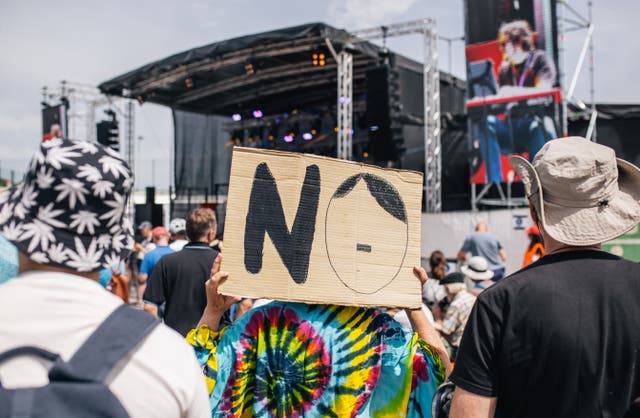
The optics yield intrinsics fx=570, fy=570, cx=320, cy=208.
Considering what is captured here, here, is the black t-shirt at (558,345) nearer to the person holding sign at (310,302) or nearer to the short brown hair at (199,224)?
the person holding sign at (310,302)

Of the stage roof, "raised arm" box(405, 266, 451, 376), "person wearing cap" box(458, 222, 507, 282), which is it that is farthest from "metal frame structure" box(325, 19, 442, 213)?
"raised arm" box(405, 266, 451, 376)

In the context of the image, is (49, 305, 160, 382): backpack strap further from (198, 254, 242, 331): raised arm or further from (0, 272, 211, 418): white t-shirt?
(198, 254, 242, 331): raised arm

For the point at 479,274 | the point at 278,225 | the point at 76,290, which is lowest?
the point at 479,274

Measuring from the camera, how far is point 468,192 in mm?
13680

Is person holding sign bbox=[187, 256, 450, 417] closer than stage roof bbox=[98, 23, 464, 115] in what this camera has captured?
Yes

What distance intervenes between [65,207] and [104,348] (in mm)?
282

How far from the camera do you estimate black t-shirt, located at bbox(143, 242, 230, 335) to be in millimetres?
3777

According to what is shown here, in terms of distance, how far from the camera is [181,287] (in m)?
3.79

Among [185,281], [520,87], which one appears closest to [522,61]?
[520,87]

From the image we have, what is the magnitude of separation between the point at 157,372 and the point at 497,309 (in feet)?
2.56

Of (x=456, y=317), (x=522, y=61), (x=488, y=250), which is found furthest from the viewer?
(x=522, y=61)

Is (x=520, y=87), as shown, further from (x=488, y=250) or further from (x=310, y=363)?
(x=310, y=363)

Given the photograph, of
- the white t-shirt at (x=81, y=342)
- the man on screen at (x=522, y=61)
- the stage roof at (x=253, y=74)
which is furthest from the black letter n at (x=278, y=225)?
the stage roof at (x=253, y=74)

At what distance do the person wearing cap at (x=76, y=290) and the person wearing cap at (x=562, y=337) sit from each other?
0.66 m
